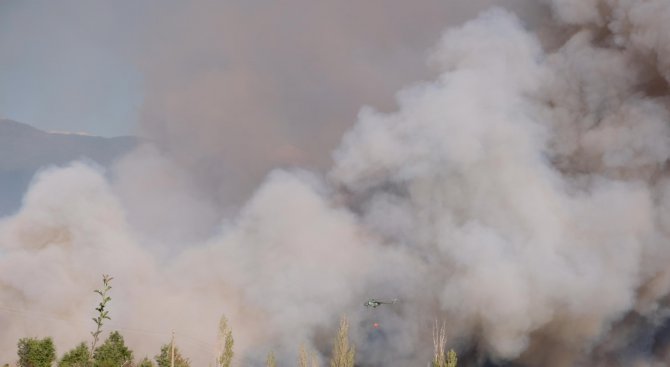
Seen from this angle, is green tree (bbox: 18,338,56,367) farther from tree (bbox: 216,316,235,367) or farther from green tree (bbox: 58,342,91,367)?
tree (bbox: 216,316,235,367)

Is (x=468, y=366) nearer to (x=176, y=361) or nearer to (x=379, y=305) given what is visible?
(x=379, y=305)

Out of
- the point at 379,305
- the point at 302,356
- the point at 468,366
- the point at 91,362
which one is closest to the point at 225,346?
the point at 302,356

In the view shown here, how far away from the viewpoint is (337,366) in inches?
1409

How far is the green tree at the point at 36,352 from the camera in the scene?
51.3m

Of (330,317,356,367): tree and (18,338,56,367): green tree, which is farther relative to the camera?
(18,338,56,367): green tree

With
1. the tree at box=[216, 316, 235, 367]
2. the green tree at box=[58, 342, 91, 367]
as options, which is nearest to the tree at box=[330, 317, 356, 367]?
the tree at box=[216, 316, 235, 367]

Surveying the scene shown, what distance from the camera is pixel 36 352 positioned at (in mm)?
51469

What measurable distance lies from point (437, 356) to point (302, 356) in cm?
990

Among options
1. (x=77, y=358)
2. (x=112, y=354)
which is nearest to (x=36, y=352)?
(x=77, y=358)

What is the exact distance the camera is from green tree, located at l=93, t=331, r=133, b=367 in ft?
161

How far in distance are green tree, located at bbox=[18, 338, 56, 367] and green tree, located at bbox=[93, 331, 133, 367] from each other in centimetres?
502

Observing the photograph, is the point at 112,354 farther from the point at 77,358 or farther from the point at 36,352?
the point at 36,352

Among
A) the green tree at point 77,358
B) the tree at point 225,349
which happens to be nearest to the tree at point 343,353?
the tree at point 225,349

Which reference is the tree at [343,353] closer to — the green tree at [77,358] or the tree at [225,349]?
the tree at [225,349]
